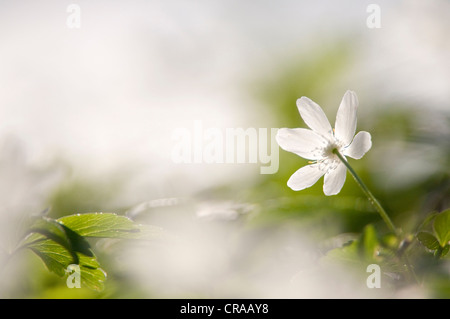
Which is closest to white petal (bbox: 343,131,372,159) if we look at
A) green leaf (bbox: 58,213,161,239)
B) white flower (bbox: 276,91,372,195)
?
white flower (bbox: 276,91,372,195)

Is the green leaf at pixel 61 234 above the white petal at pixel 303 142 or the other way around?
the other way around

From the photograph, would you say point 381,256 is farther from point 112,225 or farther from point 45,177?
point 45,177

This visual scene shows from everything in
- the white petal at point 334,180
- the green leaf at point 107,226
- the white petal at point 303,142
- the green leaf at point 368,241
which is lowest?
the green leaf at point 368,241

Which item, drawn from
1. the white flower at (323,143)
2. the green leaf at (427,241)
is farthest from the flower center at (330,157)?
the green leaf at (427,241)

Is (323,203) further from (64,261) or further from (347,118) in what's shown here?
(64,261)

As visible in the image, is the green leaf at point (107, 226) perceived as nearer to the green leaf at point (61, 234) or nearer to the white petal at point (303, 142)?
the green leaf at point (61, 234)

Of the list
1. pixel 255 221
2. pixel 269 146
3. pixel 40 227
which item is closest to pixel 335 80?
pixel 269 146

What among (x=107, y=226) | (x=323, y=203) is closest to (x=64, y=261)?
(x=107, y=226)

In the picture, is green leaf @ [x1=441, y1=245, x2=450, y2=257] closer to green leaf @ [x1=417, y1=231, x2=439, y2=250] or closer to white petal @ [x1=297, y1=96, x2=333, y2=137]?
green leaf @ [x1=417, y1=231, x2=439, y2=250]
